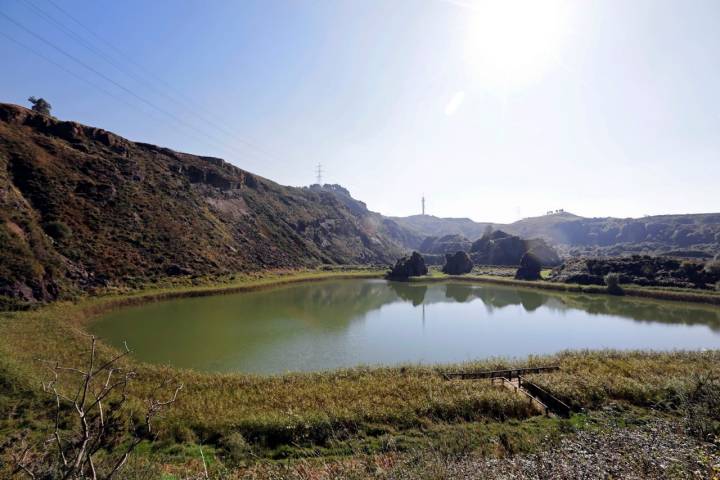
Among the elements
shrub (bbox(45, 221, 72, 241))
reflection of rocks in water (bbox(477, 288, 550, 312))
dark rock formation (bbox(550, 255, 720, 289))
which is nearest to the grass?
shrub (bbox(45, 221, 72, 241))

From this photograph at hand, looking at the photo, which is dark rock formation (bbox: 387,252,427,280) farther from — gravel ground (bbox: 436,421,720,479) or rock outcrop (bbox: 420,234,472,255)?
gravel ground (bbox: 436,421,720,479)

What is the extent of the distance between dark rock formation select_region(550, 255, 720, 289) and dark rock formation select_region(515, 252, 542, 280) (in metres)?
3.23

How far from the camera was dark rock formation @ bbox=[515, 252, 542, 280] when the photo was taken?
69.3 m

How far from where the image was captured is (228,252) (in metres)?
60.4

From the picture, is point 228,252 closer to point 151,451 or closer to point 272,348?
point 272,348

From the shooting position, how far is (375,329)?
28188 millimetres

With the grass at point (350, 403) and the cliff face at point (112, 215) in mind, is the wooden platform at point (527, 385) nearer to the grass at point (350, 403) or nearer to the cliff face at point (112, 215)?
the grass at point (350, 403)

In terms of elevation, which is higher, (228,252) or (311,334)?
(228,252)

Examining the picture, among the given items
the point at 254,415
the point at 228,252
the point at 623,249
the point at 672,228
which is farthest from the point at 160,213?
the point at 672,228

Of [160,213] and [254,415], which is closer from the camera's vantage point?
[254,415]

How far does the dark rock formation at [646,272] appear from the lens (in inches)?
A: 1937

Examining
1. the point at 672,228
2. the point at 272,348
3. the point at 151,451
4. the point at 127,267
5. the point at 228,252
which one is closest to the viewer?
the point at 151,451

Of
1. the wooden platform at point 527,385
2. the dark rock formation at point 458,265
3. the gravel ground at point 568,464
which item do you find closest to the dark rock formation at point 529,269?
the dark rock formation at point 458,265

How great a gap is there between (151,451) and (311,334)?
15609mm
